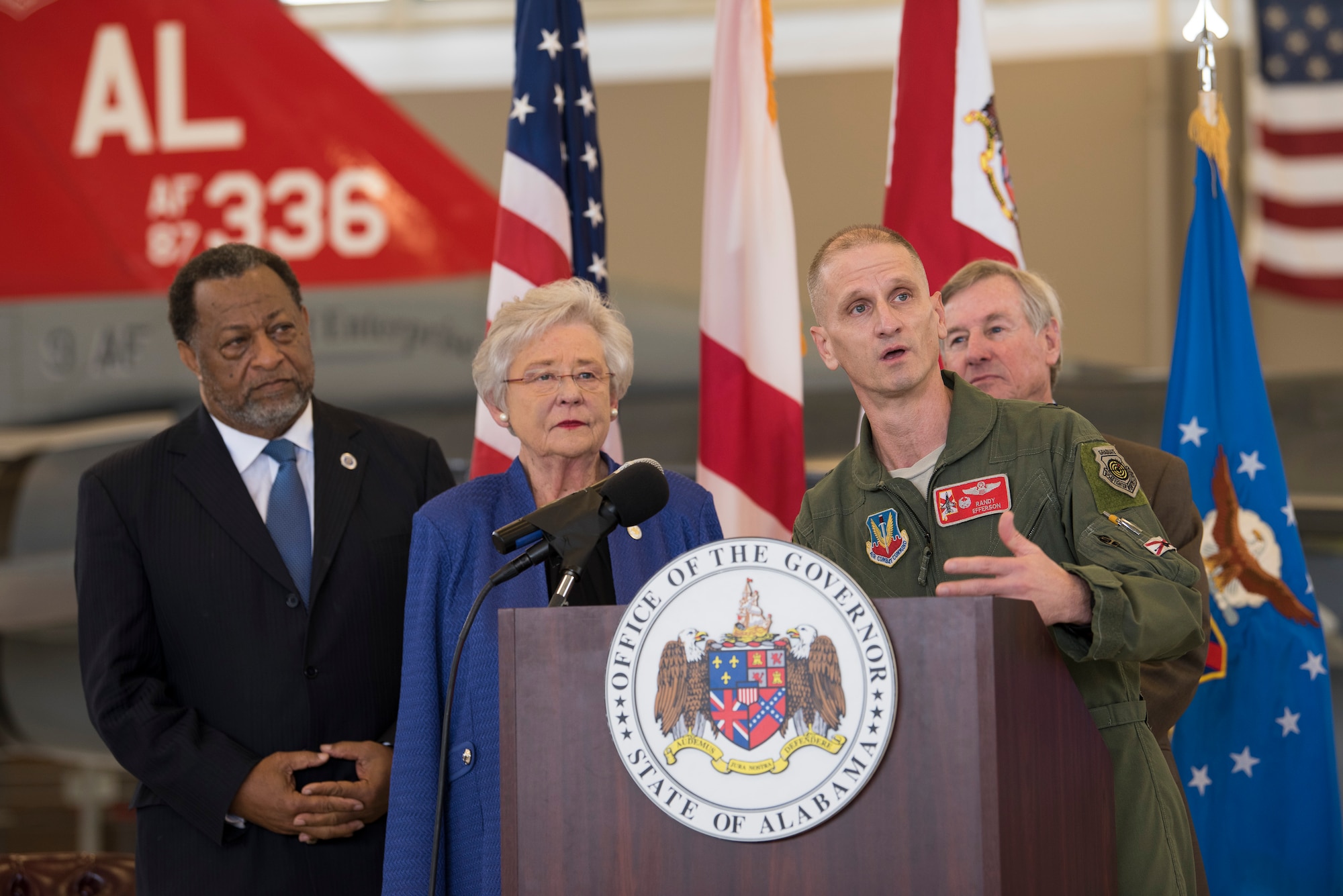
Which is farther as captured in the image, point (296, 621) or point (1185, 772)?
point (1185, 772)

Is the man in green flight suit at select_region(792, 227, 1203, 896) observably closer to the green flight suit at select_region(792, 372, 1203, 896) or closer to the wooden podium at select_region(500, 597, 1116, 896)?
the green flight suit at select_region(792, 372, 1203, 896)

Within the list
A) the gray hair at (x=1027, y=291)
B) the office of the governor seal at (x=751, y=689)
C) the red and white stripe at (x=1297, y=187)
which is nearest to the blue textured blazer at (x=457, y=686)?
the office of the governor seal at (x=751, y=689)

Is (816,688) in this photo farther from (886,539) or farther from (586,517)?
(886,539)

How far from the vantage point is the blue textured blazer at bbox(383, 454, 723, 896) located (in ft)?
5.08

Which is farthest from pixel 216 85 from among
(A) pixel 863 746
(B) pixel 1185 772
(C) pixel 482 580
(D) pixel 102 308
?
(A) pixel 863 746

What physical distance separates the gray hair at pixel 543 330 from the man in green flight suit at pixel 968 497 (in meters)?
0.34

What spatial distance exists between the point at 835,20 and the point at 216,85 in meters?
2.63

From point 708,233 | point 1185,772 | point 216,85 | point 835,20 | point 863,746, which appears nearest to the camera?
point 863,746

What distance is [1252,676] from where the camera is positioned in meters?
2.67

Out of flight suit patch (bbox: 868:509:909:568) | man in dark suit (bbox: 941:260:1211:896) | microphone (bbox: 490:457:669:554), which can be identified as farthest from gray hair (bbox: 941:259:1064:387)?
microphone (bbox: 490:457:669:554)

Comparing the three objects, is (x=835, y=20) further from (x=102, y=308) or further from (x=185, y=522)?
(x=185, y=522)

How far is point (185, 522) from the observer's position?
192 cm

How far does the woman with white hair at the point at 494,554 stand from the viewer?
1.57 metres

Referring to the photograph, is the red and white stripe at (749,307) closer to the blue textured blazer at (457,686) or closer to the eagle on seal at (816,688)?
the blue textured blazer at (457,686)
